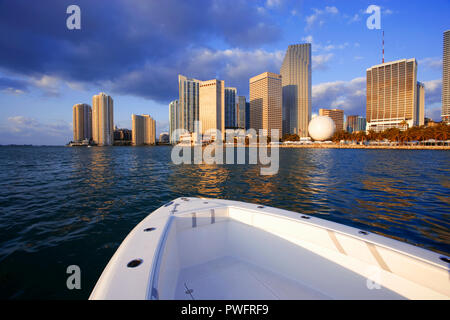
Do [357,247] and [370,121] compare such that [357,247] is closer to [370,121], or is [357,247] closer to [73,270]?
[73,270]

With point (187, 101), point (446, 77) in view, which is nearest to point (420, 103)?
point (446, 77)

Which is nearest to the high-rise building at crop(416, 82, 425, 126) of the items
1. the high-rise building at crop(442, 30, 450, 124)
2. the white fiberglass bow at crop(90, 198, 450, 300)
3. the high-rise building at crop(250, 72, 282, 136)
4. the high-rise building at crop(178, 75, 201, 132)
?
the high-rise building at crop(442, 30, 450, 124)

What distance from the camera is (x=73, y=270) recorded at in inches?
154

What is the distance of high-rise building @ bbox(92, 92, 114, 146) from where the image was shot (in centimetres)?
15494

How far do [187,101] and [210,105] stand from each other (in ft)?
121

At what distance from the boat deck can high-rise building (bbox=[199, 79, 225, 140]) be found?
542ft

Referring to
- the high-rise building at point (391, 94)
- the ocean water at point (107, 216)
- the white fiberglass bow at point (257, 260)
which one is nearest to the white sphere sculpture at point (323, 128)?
the high-rise building at point (391, 94)

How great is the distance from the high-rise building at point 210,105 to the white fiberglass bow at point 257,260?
16477cm

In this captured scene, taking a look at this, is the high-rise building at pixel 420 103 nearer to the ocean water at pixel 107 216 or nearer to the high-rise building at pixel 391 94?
the high-rise building at pixel 391 94

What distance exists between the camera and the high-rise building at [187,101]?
191m

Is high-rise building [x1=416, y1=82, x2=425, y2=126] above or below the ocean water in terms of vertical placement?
above

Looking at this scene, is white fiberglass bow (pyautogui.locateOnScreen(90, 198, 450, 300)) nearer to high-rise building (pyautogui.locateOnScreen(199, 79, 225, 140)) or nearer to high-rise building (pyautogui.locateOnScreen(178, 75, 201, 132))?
high-rise building (pyautogui.locateOnScreen(199, 79, 225, 140))
